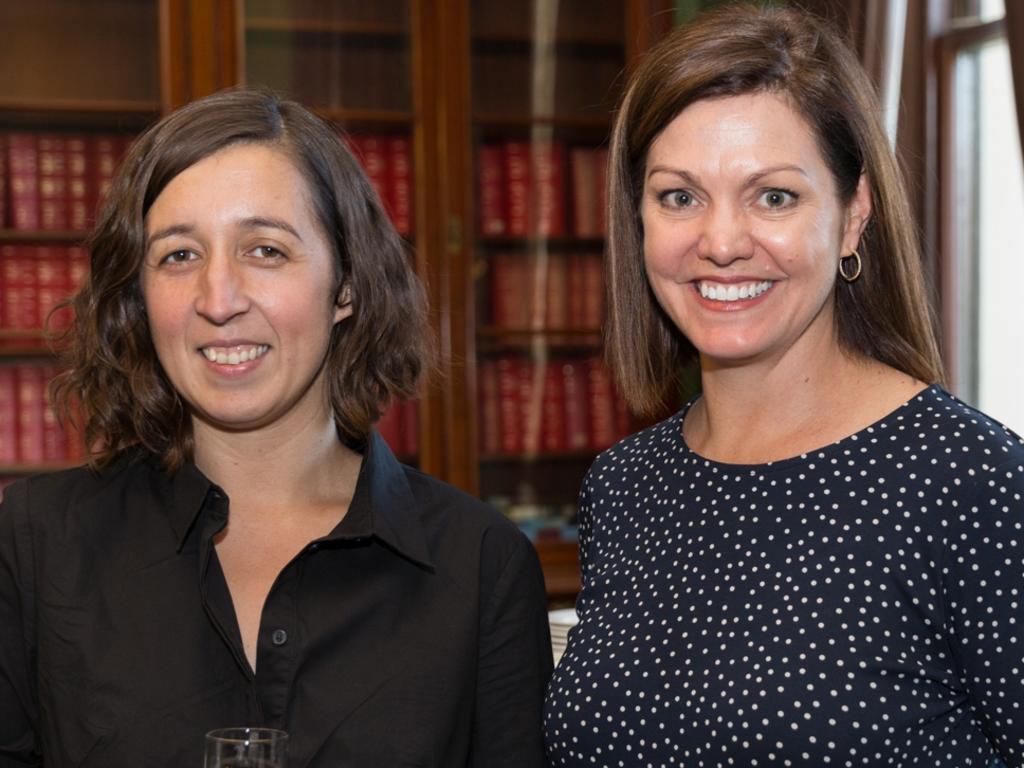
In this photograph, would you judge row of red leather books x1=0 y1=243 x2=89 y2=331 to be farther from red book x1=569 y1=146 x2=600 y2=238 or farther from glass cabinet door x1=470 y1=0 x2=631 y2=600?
red book x1=569 y1=146 x2=600 y2=238

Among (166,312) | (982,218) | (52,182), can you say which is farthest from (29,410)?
(982,218)

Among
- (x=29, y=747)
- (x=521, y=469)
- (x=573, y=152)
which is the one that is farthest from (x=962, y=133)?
(x=29, y=747)

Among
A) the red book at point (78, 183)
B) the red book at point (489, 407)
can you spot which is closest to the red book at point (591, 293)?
the red book at point (489, 407)

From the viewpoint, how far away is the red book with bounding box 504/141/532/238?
14.3 feet

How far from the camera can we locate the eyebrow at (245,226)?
173 cm

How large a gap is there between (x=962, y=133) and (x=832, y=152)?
2233mm

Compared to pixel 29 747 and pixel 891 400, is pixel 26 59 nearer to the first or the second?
pixel 29 747

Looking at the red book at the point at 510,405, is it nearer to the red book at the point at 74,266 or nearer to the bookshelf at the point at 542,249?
the bookshelf at the point at 542,249

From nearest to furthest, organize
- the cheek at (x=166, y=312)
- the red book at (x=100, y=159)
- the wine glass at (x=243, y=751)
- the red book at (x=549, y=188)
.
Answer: the wine glass at (x=243, y=751)
the cheek at (x=166, y=312)
the red book at (x=100, y=159)
the red book at (x=549, y=188)

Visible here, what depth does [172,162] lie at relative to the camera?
1760mm

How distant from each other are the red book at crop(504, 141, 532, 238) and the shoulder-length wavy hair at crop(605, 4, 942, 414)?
2.54 meters

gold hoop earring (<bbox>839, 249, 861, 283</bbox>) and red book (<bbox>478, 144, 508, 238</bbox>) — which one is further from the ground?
red book (<bbox>478, 144, 508, 238</bbox>)

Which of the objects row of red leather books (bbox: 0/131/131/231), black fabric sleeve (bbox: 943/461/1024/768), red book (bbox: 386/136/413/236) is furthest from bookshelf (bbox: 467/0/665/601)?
black fabric sleeve (bbox: 943/461/1024/768)

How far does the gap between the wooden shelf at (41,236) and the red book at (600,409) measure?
1573 millimetres
